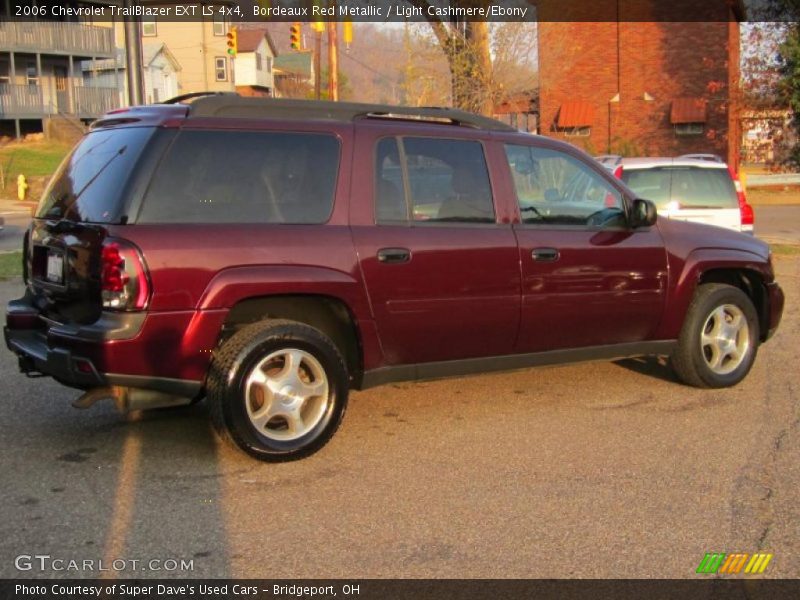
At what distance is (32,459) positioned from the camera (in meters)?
5.14

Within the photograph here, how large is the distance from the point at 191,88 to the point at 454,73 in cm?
4500

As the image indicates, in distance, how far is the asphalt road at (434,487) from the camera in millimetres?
3936

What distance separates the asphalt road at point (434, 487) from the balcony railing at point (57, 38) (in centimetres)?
3689

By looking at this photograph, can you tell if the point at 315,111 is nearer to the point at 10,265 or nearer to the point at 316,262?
the point at 316,262

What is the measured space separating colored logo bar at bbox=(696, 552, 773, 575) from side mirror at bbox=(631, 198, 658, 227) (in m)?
2.73

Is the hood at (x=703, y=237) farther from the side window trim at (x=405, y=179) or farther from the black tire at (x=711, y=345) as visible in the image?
the side window trim at (x=405, y=179)

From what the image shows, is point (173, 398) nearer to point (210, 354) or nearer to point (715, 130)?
point (210, 354)

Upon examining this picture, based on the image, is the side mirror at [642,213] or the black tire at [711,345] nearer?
the side mirror at [642,213]

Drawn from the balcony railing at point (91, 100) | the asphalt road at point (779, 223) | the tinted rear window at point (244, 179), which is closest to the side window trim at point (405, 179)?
the tinted rear window at point (244, 179)

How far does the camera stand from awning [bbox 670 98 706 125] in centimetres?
3809

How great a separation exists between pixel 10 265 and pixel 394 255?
9.69 m

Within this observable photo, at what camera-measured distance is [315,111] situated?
17.6ft

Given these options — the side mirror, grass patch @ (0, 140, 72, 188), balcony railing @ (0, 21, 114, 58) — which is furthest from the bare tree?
balcony railing @ (0, 21, 114, 58)

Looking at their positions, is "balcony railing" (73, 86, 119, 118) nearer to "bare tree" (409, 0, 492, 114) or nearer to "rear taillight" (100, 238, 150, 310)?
"bare tree" (409, 0, 492, 114)
